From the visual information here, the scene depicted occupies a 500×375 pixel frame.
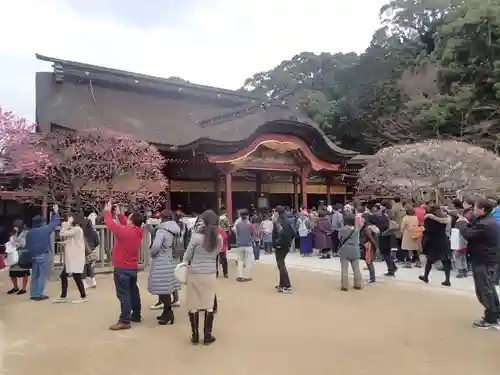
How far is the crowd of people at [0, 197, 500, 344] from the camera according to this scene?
5.07 m

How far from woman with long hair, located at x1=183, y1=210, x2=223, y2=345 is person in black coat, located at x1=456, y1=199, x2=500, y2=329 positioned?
3065mm

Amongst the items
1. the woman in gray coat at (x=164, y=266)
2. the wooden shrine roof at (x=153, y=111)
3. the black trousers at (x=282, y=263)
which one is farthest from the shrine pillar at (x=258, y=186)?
the woman in gray coat at (x=164, y=266)

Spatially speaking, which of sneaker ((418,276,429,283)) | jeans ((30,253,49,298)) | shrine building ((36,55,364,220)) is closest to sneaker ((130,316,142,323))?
jeans ((30,253,49,298))

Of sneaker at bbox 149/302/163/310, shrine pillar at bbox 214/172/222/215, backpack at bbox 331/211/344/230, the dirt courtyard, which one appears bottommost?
the dirt courtyard

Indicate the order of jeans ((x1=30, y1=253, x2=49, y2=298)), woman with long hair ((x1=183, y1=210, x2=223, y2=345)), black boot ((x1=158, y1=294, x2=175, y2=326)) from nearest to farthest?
1. woman with long hair ((x1=183, y1=210, x2=223, y2=345))
2. black boot ((x1=158, y1=294, x2=175, y2=326))
3. jeans ((x1=30, y1=253, x2=49, y2=298))

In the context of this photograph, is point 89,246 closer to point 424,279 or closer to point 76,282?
point 76,282

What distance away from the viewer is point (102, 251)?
1021cm

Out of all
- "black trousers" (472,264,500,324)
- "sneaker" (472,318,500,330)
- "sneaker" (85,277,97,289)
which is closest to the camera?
"black trousers" (472,264,500,324)

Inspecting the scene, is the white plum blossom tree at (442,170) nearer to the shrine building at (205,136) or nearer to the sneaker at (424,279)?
the shrine building at (205,136)

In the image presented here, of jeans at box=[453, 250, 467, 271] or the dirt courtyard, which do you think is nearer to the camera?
the dirt courtyard

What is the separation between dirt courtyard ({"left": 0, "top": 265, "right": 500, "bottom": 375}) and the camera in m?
4.30

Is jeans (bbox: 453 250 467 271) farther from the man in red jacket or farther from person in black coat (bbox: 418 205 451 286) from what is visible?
the man in red jacket

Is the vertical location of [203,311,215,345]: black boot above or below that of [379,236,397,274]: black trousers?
below

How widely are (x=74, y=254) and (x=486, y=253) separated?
5.88 m
